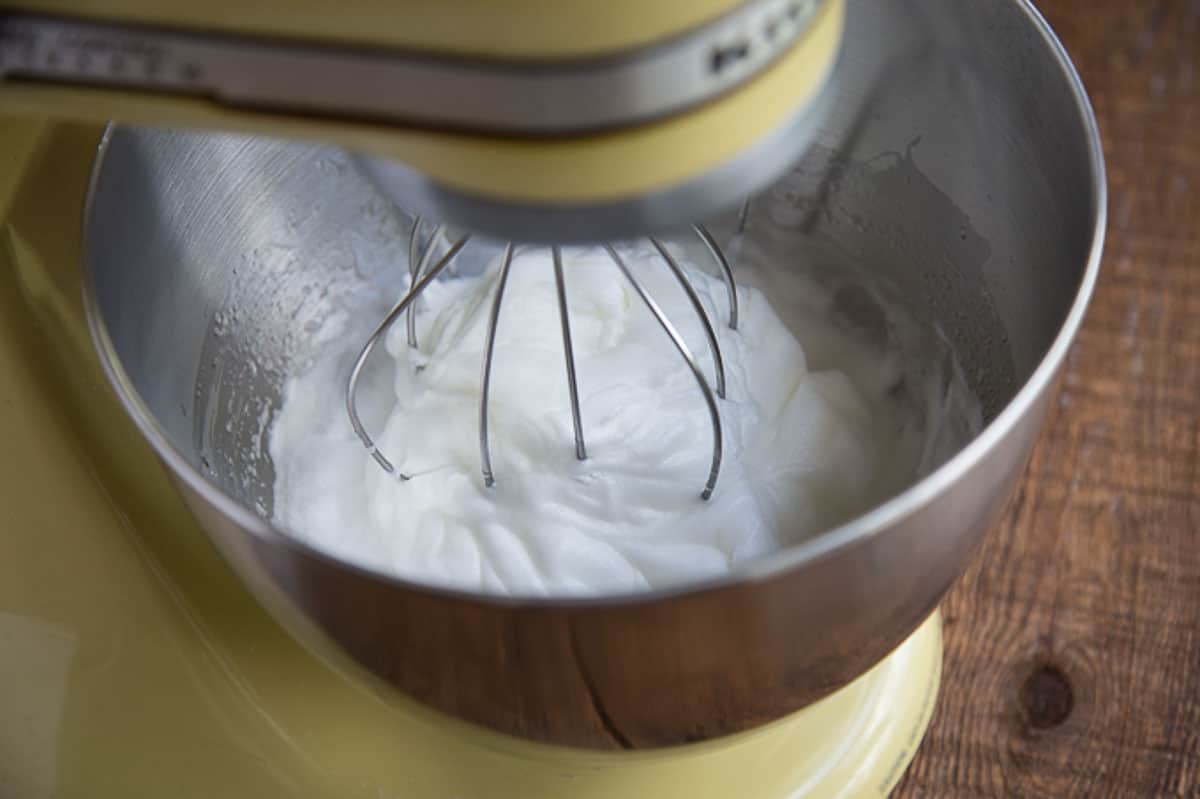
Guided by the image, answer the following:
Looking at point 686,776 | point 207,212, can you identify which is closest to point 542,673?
point 686,776

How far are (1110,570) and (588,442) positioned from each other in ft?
0.93

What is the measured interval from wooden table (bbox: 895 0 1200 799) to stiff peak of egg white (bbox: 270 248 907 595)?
0.12m

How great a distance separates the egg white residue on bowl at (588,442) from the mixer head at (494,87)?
0.74 ft

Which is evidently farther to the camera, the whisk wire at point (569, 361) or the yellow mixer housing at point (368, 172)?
the whisk wire at point (569, 361)

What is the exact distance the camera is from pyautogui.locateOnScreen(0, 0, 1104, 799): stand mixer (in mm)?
297

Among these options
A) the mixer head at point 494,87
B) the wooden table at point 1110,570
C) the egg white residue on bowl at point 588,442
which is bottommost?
the wooden table at point 1110,570

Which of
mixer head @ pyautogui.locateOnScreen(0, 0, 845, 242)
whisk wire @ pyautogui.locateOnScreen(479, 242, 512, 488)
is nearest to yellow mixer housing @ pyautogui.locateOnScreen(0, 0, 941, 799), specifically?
mixer head @ pyautogui.locateOnScreen(0, 0, 845, 242)

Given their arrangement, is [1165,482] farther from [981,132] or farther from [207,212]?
[207,212]

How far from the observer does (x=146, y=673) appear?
0.51 meters

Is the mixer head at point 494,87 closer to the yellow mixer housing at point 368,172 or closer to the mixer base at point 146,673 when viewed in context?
the yellow mixer housing at point 368,172

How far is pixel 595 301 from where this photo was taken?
0.62 meters

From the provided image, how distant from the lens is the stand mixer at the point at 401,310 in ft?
0.97

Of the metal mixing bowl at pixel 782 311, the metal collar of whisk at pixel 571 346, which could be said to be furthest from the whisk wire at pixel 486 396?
the metal mixing bowl at pixel 782 311

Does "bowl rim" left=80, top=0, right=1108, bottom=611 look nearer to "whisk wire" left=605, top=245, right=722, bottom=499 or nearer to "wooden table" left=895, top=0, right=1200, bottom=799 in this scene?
"whisk wire" left=605, top=245, right=722, bottom=499
